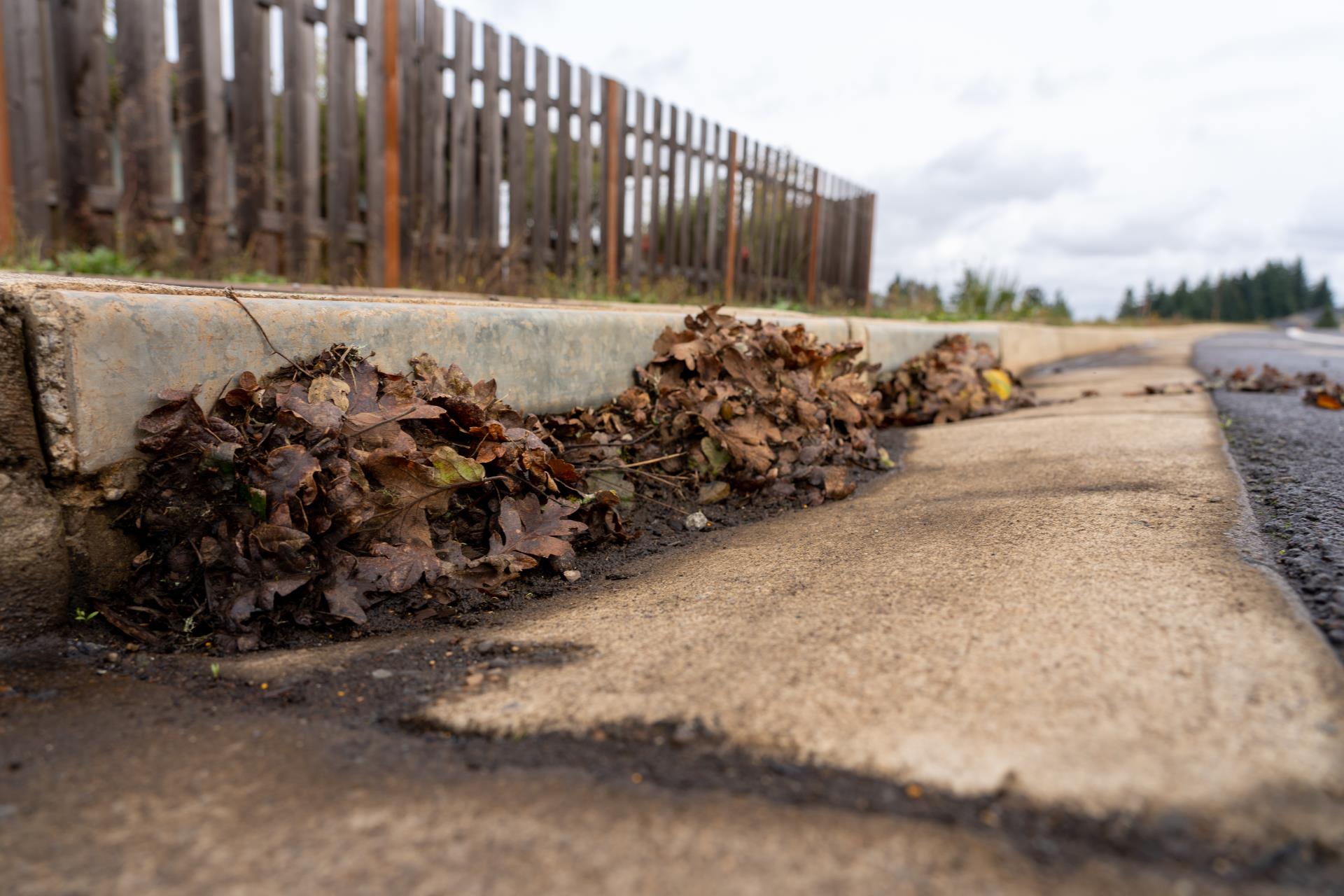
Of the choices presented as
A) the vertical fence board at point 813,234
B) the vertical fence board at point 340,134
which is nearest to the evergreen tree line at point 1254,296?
the vertical fence board at point 813,234

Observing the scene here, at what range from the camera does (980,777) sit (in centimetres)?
92

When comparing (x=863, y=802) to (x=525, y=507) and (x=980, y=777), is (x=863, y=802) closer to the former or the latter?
(x=980, y=777)

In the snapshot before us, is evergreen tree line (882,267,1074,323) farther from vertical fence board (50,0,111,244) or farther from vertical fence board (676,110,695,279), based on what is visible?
vertical fence board (50,0,111,244)

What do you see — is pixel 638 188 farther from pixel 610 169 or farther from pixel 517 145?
pixel 517 145

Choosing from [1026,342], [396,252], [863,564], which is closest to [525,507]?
[863,564]

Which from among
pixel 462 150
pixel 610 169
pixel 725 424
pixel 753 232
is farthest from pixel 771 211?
pixel 725 424

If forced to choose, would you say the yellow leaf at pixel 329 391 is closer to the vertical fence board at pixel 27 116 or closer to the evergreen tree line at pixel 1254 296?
the vertical fence board at pixel 27 116

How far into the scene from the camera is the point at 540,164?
6391mm

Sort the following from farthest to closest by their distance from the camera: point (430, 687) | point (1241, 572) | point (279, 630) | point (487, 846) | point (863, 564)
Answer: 1. point (863, 564)
2. point (279, 630)
3. point (1241, 572)
4. point (430, 687)
5. point (487, 846)

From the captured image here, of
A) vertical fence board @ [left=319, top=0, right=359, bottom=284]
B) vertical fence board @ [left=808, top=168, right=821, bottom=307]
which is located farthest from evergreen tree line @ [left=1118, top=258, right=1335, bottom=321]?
vertical fence board @ [left=319, top=0, right=359, bottom=284]

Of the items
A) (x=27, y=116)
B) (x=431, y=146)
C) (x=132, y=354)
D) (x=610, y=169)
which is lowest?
(x=132, y=354)

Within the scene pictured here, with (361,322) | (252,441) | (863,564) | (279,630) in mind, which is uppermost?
(361,322)

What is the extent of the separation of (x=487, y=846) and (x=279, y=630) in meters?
0.82

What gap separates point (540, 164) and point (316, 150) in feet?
6.03
